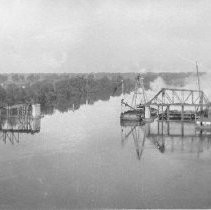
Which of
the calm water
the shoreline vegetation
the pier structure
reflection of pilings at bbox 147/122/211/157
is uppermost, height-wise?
the shoreline vegetation

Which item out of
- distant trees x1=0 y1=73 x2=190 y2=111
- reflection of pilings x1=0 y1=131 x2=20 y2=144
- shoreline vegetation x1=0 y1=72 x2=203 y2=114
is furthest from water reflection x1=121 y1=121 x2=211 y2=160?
distant trees x1=0 y1=73 x2=190 y2=111

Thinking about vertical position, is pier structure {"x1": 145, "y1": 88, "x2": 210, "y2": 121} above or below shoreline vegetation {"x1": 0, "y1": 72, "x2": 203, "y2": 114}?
below

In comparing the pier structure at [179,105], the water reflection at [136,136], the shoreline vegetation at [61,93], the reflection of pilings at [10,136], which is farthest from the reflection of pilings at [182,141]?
the shoreline vegetation at [61,93]

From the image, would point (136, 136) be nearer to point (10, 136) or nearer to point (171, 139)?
point (171, 139)

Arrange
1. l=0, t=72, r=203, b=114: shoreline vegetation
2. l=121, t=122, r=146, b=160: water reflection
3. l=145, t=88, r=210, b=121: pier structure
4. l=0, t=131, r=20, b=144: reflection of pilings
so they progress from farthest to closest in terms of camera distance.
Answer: l=0, t=72, r=203, b=114: shoreline vegetation
l=145, t=88, r=210, b=121: pier structure
l=0, t=131, r=20, b=144: reflection of pilings
l=121, t=122, r=146, b=160: water reflection

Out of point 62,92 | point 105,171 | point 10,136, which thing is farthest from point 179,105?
point 62,92

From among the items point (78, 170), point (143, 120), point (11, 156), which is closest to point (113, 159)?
point (78, 170)

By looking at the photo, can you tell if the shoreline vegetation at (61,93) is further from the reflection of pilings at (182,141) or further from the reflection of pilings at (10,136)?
the reflection of pilings at (10,136)

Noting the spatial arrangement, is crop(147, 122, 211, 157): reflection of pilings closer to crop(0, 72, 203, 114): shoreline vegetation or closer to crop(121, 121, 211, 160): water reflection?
crop(121, 121, 211, 160): water reflection

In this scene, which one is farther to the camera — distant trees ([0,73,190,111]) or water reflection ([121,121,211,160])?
distant trees ([0,73,190,111])
